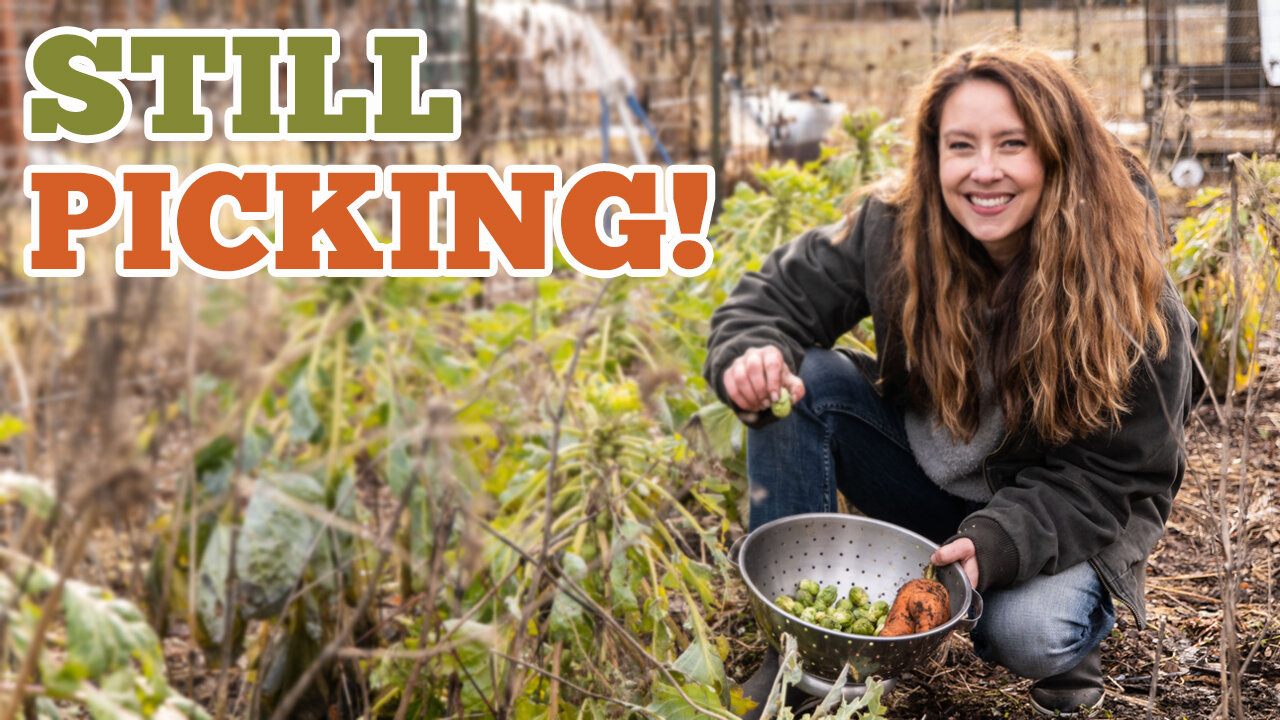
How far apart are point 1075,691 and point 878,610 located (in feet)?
1.33

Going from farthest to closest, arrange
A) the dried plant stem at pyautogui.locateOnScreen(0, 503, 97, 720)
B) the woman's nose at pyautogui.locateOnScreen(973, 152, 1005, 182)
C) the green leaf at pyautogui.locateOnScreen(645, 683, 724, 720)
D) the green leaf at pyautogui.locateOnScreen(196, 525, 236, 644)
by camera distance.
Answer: the woman's nose at pyautogui.locateOnScreen(973, 152, 1005, 182) < the green leaf at pyautogui.locateOnScreen(196, 525, 236, 644) < the green leaf at pyautogui.locateOnScreen(645, 683, 724, 720) < the dried plant stem at pyautogui.locateOnScreen(0, 503, 97, 720)

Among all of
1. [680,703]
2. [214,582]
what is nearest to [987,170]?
[680,703]

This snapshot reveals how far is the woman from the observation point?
1939 mm

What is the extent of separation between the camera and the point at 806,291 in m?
2.31

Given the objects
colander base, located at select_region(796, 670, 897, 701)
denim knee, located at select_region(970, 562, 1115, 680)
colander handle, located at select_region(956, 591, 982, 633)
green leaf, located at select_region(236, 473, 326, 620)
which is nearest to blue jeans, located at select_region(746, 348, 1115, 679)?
denim knee, located at select_region(970, 562, 1115, 680)

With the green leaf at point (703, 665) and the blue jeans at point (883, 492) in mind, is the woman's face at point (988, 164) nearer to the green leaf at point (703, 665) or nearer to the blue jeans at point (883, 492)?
the blue jeans at point (883, 492)

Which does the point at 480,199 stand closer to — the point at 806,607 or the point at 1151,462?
the point at 806,607

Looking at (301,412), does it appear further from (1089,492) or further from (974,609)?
(1089,492)

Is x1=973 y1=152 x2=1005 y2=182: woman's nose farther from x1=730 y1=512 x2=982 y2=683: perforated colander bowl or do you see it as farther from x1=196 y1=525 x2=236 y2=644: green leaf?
x1=196 y1=525 x2=236 y2=644: green leaf

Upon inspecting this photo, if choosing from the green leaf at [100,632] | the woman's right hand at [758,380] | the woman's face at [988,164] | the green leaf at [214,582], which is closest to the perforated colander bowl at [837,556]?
the woman's right hand at [758,380]

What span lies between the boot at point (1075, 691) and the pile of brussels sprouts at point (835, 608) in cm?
35

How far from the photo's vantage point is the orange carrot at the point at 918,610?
180 cm

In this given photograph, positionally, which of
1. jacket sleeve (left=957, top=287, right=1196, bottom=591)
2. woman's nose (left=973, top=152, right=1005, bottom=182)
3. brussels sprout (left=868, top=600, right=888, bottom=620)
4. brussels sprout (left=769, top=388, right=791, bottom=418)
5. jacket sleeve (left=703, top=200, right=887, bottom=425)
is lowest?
brussels sprout (left=868, top=600, right=888, bottom=620)

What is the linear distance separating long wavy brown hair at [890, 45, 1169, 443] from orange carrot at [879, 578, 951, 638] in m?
0.36
